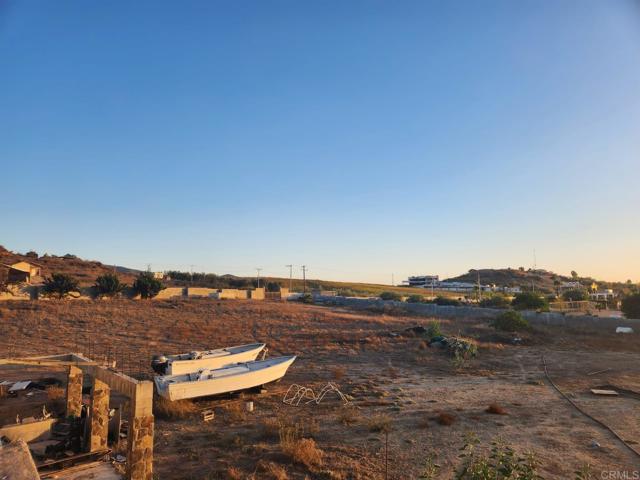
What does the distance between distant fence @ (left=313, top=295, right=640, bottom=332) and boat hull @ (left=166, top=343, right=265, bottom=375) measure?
3056 cm

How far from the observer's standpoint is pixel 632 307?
1608 inches

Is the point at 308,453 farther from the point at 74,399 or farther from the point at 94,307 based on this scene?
the point at 94,307

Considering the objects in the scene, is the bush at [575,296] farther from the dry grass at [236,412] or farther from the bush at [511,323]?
the dry grass at [236,412]

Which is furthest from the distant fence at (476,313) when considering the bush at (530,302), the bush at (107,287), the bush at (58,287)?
the bush at (58,287)

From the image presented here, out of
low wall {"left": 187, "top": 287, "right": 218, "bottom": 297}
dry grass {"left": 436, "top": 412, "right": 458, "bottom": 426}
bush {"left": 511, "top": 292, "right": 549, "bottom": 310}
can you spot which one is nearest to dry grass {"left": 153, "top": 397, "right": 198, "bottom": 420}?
dry grass {"left": 436, "top": 412, "right": 458, "bottom": 426}

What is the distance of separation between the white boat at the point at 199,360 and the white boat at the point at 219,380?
0.90 meters

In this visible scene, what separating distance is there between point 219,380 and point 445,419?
7767 millimetres

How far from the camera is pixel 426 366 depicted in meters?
22.7

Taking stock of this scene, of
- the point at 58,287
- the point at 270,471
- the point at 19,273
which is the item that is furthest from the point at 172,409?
the point at 19,273

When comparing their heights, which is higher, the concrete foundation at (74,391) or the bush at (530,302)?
the bush at (530,302)

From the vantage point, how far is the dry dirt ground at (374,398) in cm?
1038

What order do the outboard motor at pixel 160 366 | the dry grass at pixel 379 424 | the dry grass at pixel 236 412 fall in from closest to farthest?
the dry grass at pixel 379 424 < the dry grass at pixel 236 412 < the outboard motor at pixel 160 366

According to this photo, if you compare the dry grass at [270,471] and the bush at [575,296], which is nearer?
the dry grass at [270,471]

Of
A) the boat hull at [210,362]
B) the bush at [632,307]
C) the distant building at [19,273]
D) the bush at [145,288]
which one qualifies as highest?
the distant building at [19,273]
